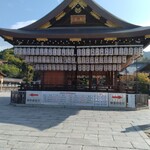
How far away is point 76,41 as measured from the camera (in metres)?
15.2

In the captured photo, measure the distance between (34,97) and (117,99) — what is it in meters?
5.37

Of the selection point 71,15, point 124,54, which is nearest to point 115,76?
point 124,54

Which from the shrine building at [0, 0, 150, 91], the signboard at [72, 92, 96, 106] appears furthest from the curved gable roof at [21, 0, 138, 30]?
the signboard at [72, 92, 96, 106]

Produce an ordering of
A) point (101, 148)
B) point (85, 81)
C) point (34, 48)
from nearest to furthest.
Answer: point (101, 148) → point (34, 48) → point (85, 81)

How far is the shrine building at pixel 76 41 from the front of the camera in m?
14.8

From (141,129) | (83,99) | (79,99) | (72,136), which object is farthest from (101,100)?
(72,136)

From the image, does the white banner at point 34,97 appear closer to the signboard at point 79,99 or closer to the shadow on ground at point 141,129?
the signboard at point 79,99

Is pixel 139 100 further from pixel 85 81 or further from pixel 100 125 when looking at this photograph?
pixel 85 81

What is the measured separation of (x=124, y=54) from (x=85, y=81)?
1151cm

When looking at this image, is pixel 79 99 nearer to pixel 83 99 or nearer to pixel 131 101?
pixel 83 99

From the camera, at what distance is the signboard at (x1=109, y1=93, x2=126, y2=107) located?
14.3 m

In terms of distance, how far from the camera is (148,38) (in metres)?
14.3

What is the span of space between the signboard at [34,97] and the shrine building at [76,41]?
52.7 inches

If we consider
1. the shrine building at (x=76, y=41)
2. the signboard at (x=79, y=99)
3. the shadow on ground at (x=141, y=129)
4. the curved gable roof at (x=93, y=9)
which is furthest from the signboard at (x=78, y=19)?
the shadow on ground at (x=141, y=129)
